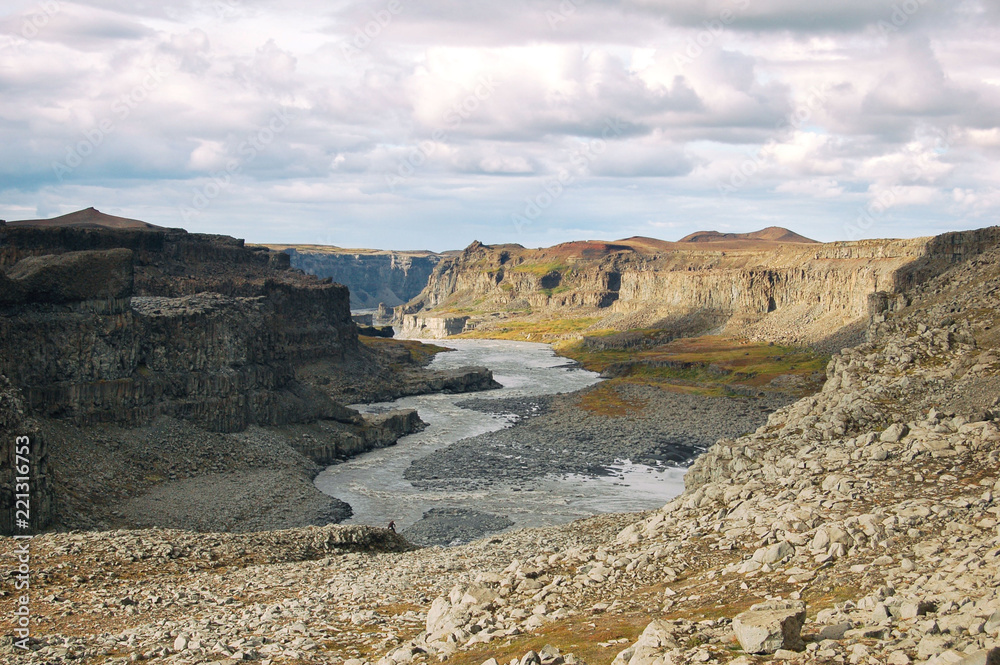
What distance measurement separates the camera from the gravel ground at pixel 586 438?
66.9m

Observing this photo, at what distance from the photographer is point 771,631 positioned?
12781mm

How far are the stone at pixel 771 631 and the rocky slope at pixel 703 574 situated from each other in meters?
0.03

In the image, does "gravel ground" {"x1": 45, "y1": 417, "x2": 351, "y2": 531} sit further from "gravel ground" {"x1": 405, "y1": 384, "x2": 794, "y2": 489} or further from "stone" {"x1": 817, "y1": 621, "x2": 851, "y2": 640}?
"stone" {"x1": 817, "y1": 621, "x2": 851, "y2": 640}

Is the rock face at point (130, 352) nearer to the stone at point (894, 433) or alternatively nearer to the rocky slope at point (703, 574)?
the rocky slope at point (703, 574)

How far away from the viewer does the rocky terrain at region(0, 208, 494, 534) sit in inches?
1881

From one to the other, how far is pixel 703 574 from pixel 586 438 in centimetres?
6098

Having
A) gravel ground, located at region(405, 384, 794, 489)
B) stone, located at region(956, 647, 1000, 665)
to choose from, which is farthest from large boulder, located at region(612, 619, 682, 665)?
gravel ground, located at region(405, 384, 794, 489)

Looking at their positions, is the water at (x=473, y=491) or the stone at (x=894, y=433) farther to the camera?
the water at (x=473, y=491)

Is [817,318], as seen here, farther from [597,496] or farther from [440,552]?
A: [440,552]

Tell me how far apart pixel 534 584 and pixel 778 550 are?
6.00 m

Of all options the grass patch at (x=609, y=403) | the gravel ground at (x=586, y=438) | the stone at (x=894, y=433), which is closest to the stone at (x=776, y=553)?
the stone at (x=894, y=433)

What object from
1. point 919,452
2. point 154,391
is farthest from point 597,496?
point 919,452

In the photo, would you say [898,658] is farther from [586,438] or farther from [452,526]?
[586,438]

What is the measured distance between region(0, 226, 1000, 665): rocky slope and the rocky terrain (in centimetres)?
1698
